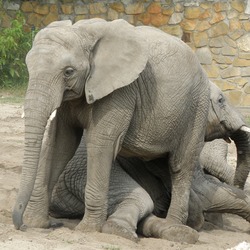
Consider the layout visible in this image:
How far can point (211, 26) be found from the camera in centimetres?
1291

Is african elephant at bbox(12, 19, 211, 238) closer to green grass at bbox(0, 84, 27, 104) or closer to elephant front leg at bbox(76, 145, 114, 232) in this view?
elephant front leg at bbox(76, 145, 114, 232)

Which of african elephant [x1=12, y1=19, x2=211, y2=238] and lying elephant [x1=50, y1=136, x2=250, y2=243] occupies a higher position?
african elephant [x1=12, y1=19, x2=211, y2=238]

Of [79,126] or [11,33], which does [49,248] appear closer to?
[79,126]

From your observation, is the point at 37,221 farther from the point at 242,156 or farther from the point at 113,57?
the point at 242,156

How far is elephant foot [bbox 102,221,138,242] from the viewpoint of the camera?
19.0 ft

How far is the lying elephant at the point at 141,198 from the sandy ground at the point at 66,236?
0.12 meters

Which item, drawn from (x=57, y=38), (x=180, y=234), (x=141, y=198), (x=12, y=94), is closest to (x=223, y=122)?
(x=141, y=198)

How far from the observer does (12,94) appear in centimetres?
1258

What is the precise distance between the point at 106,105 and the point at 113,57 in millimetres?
305

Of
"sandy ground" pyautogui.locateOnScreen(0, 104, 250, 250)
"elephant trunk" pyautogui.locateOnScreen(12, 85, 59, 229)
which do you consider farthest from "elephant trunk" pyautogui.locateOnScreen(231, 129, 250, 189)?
"elephant trunk" pyautogui.locateOnScreen(12, 85, 59, 229)

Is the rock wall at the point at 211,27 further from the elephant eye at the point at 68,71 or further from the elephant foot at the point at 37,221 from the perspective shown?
the elephant eye at the point at 68,71

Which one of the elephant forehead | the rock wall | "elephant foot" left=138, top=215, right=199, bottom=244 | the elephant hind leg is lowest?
the rock wall

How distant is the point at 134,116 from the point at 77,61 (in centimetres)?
68

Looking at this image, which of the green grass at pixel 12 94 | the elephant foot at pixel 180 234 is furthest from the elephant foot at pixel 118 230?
the green grass at pixel 12 94
